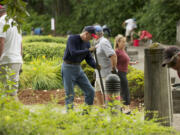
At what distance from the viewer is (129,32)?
25.9 m

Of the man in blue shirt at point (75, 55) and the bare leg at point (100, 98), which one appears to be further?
the bare leg at point (100, 98)

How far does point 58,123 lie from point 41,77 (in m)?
6.59

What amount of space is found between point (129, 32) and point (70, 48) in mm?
19137

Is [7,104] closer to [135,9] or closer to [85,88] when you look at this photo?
[85,88]

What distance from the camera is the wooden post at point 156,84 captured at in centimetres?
597

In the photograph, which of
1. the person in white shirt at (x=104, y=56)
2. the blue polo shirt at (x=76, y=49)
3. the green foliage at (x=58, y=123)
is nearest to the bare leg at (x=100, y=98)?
the person in white shirt at (x=104, y=56)

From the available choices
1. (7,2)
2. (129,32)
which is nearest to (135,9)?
(129,32)

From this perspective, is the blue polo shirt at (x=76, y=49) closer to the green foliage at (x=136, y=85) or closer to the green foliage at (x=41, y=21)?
the green foliage at (x=136, y=85)

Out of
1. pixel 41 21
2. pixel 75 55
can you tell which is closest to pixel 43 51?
pixel 75 55

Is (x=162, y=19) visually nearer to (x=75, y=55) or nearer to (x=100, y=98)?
(x=100, y=98)

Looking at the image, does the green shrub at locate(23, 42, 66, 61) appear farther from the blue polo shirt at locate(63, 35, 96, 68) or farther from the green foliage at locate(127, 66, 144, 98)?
the blue polo shirt at locate(63, 35, 96, 68)

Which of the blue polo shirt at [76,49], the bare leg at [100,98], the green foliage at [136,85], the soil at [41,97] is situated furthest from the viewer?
the green foliage at [136,85]

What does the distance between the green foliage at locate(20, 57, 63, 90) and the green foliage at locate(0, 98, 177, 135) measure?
6.10 m

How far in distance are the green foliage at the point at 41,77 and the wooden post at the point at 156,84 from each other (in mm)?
5157
